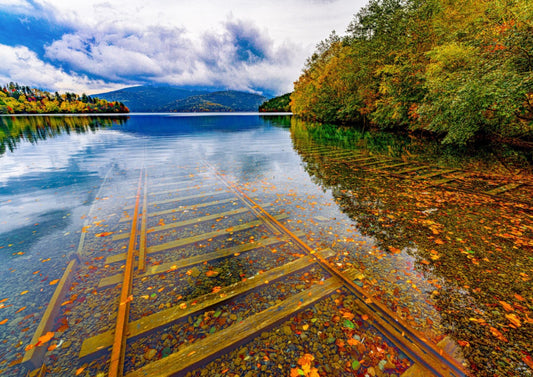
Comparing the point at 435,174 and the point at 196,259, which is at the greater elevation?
the point at 435,174

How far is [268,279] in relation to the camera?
4344 mm

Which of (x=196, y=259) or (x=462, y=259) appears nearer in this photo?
(x=462, y=259)

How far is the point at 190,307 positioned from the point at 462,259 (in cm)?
577

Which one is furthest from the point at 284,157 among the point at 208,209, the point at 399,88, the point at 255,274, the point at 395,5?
the point at 395,5

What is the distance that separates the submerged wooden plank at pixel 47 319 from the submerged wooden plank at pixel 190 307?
0.53 metres

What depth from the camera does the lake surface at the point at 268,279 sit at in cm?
297

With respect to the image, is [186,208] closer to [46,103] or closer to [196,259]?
[196,259]

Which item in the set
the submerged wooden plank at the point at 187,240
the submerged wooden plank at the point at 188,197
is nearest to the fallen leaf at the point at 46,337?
the submerged wooden plank at the point at 187,240

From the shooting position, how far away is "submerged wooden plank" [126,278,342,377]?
2.82 metres

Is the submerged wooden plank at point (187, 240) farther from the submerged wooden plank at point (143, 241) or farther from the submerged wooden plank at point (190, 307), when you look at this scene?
the submerged wooden plank at point (190, 307)

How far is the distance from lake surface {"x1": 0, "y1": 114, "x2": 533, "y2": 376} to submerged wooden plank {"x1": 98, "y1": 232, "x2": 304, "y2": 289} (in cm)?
4

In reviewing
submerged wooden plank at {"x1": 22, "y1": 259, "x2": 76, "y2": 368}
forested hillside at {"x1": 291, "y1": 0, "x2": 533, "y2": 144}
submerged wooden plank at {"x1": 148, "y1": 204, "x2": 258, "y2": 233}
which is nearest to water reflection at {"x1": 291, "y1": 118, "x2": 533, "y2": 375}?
submerged wooden plank at {"x1": 148, "y1": 204, "x2": 258, "y2": 233}

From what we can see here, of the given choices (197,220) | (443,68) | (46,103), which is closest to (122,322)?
(197,220)

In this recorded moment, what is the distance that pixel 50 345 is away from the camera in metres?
3.12
